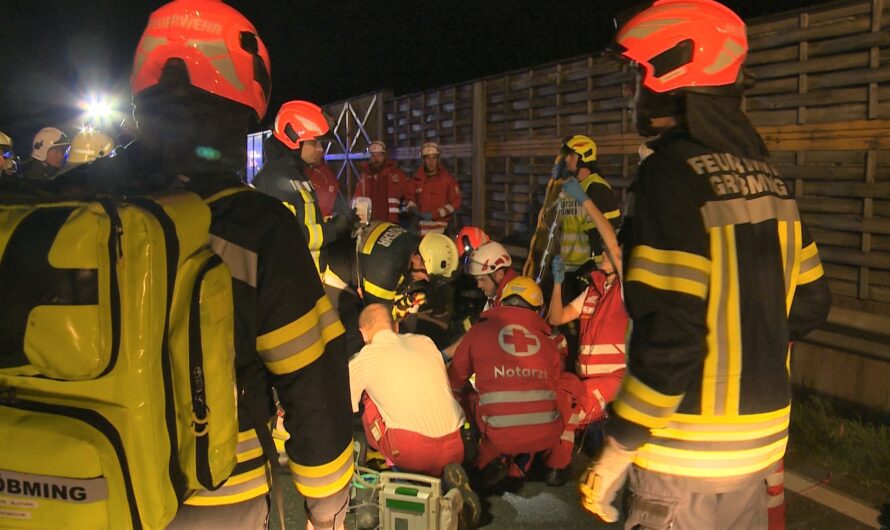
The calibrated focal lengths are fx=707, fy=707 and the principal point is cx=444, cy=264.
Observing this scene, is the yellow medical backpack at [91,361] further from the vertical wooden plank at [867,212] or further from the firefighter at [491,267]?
the vertical wooden plank at [867,212]

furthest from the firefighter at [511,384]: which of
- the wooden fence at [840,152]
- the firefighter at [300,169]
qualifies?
the wooden fence at [840,152]

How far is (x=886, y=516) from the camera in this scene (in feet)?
9.66

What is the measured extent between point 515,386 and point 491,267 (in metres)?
1.60

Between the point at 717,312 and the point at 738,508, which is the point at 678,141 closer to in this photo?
the point at 717,312

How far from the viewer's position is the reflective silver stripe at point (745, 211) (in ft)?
6.78

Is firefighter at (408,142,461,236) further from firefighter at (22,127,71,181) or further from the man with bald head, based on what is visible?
the man with bald head

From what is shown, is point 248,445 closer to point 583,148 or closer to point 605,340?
point 605,340

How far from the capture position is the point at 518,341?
14.9 feet

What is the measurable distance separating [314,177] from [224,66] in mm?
8113

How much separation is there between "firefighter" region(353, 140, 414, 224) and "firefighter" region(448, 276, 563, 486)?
7.74m

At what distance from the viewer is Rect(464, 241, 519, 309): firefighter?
5.89 metres

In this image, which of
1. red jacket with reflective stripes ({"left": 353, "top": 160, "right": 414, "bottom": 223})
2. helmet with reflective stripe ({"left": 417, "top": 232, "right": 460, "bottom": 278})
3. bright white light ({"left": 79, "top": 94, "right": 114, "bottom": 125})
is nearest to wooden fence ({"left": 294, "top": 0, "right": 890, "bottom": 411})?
helmet with reflective stripe ({"left": 417, "top": 232, "right": 460, "bottom": 278})

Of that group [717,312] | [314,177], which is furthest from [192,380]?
[314,177]

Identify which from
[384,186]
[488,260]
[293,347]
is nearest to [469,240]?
[488,260]
